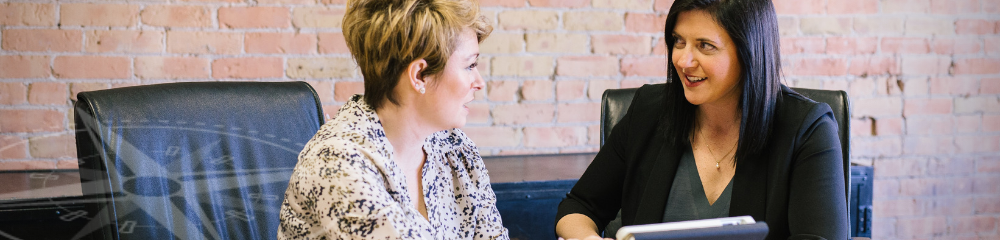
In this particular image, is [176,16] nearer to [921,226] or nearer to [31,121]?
[31,121]

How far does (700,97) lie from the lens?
124 centimetres

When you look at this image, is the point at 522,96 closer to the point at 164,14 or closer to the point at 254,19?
the point at 254,19

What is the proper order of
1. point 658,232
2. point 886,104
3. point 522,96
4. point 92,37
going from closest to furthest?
point 658,232 < point 92,37 < point 522,96 < point 886,104

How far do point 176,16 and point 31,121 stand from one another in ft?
1.43

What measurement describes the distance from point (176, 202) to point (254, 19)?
2.67 ft

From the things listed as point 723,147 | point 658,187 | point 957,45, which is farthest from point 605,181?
point 957,45

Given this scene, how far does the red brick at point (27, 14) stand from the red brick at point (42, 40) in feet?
0.06

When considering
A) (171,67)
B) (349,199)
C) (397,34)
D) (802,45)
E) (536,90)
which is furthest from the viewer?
(802,45)

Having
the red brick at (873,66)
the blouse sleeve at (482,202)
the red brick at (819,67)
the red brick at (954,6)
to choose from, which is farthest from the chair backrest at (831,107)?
the red brick at (954,6)

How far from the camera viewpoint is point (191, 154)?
3.85 ft

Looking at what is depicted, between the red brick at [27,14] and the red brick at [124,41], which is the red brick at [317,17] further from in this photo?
the red brick at [27,14]

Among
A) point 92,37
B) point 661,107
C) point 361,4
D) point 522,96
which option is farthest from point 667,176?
point 92,37

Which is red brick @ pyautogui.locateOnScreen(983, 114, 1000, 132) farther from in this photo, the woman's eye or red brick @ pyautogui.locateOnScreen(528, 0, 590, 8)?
the woman's eye

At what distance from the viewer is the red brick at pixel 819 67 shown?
219 centimetres
